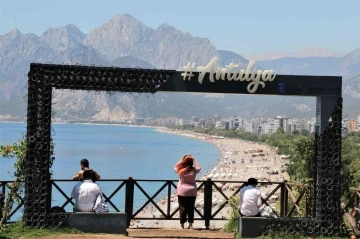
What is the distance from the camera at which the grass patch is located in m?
11.7

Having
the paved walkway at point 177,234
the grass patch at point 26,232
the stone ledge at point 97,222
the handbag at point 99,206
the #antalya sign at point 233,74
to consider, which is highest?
the #antalya sign at point 233,74

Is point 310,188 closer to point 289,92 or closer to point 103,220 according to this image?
point 289,92

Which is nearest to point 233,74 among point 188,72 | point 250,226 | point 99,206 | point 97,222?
point 188,72

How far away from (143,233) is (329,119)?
416 cm

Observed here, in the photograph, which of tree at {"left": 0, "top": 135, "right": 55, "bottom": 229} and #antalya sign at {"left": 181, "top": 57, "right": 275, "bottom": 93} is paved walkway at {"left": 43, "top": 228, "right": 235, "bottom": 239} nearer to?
tree at {"left": 0, "top": 135, "right": 55, "bottom": 229}

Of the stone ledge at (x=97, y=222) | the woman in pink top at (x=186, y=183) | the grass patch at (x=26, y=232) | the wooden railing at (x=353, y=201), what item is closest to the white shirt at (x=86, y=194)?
the stone ledge at (x=97, y=222)

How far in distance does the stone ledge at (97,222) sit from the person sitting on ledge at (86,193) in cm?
15

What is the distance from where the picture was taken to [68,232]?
40.0 feet

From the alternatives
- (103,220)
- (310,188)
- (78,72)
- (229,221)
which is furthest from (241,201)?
(78,72)

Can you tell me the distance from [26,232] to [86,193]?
4.17 feet

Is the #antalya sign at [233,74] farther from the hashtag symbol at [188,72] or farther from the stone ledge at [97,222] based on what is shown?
the stone ledge at [97,222]

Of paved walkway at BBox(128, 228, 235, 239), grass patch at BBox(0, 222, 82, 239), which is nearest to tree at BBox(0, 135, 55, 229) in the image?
grass patch at BBox(0, 222, 82, 239)

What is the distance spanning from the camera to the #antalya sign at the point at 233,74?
41.6 feet

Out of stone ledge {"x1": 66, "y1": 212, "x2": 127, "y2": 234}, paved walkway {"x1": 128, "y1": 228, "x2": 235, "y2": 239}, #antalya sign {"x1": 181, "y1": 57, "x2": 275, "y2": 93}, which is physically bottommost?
paved walkway {"x1": 128, "y1": 228, "x2": 235, "y2": 239}
